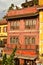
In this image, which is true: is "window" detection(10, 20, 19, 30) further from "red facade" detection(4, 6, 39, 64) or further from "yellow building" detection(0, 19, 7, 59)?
"yellow building" detection(0, 19, 7, 59)

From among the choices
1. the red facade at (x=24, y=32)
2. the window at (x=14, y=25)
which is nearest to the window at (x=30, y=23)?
the red facade at (x=24, y=32)

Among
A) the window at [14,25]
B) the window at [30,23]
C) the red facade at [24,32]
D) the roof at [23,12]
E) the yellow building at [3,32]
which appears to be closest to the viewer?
the red facade at [24,32]

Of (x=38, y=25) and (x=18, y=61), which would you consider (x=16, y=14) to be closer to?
(x=38, y=25)

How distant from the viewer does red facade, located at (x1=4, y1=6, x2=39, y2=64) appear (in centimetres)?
3441

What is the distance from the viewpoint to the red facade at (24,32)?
34.4m

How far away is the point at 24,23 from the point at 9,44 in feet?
13.4

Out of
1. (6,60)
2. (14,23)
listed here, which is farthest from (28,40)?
(6,60)

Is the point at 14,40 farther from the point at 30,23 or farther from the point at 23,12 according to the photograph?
the point at 23,12

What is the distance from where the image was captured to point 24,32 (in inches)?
1454

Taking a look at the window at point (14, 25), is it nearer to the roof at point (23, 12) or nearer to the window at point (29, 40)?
the roof at point (23, 12)

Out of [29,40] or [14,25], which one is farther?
[14,25]

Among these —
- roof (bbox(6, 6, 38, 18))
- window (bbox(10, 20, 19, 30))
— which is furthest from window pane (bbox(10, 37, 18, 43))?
roof (bbox(6, 6, 38, 18))

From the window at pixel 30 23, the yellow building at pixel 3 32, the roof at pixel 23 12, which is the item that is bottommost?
the yellow building at pixel 3 32

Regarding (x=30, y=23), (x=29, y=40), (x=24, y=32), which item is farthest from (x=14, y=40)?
(x=30, y=23)
